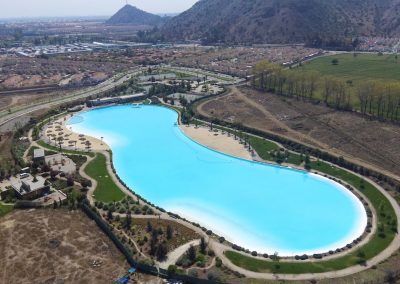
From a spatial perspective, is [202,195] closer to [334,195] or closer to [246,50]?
[334,195]

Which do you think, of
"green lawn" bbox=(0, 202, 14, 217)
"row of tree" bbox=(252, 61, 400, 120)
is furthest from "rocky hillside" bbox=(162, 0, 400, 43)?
"green lawn" bbox=(0, 202, 14, 217)

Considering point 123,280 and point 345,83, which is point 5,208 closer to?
point 123,280

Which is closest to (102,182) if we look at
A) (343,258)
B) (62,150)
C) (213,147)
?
(62,150)

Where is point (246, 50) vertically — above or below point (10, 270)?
above

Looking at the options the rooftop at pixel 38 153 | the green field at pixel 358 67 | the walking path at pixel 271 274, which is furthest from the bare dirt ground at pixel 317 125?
the rooftop at pixel 38 153

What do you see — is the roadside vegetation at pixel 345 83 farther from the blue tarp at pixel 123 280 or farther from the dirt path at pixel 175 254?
the blue tarp at pixel 123 280

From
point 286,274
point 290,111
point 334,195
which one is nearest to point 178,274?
point 286,274

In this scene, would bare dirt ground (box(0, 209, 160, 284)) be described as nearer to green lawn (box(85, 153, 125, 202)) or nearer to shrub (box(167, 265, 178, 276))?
shrub (box(167, 265, 178, 276))
